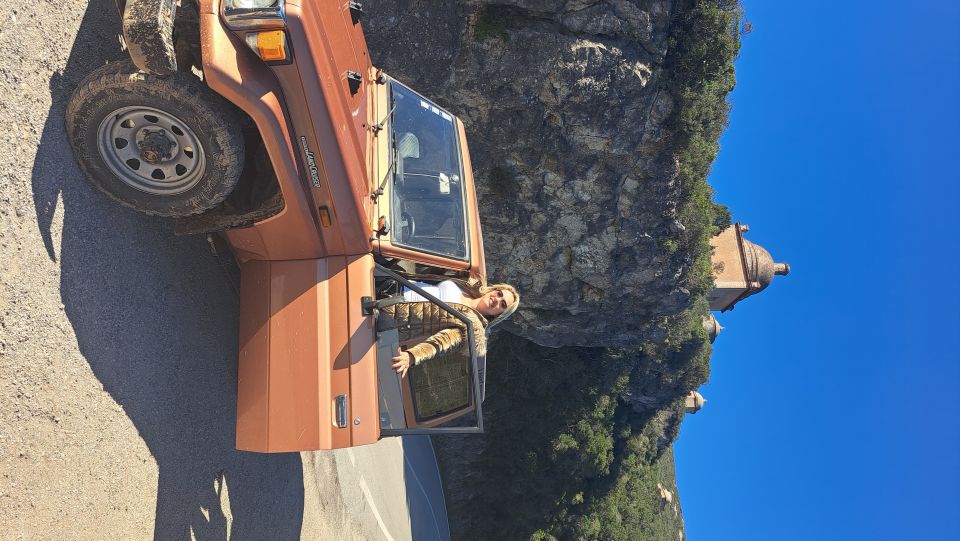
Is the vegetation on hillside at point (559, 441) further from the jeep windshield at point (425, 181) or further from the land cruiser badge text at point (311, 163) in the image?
the land cruiser badge text at point (311, 163)

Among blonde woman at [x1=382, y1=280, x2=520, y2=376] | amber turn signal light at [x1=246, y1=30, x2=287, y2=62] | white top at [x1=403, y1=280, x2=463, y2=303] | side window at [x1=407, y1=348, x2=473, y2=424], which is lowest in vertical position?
side window at [x1=407, y1=348, x2=473, y2=424]

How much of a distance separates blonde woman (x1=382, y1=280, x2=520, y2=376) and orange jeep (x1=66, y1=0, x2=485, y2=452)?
0.18 m

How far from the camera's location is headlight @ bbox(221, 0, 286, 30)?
3.73 meters

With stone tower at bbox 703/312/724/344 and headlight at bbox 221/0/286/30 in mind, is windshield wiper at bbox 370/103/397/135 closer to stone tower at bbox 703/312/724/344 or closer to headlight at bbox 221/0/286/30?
headlight at bbox 221/0/286/30

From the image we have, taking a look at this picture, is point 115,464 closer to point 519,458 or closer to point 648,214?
point 648,214

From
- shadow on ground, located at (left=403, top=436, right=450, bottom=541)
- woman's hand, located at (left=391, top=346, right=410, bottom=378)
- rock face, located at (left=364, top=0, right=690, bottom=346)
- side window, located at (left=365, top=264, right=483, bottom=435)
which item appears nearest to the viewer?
woman's hand, located at (left=391, top=346, right=410, bottom=378)

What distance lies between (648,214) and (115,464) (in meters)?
10.3

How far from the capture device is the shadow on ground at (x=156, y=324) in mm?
4156

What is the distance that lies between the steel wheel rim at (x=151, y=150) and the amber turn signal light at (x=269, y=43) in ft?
2.60

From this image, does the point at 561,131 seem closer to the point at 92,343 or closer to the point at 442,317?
the point at 442,317

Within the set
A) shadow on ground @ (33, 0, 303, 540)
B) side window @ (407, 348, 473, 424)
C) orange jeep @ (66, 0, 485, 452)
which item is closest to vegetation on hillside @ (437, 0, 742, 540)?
side window @ (407, 348, 473, 424)

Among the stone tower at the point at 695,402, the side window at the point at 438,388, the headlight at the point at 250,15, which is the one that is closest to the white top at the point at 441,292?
the side window at the point at 438,388

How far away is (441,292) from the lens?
516 centimetres

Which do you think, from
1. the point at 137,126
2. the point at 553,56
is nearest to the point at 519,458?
the point at 553,56
